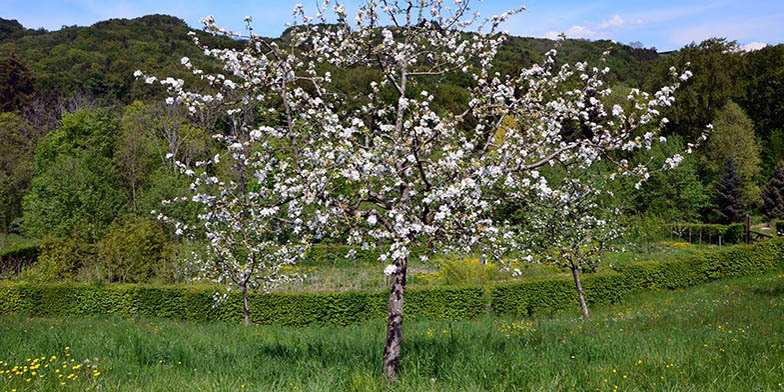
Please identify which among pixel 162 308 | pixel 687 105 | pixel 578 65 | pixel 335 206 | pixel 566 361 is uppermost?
pixel 687 105

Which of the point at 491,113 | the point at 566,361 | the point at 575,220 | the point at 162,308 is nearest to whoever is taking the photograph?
the point at 566,361

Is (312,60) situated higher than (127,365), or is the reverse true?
(312,60)

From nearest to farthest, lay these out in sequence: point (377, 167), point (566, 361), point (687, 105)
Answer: point (377, 167), point (566, 361), point (687, 105)

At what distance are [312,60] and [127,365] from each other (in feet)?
15.4

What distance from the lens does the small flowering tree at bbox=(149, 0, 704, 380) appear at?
5113mm

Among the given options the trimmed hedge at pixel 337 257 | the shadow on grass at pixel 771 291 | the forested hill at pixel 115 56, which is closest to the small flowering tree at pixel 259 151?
the shadow on grass at pixel 771 291

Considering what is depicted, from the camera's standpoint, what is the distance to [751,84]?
51.1 m

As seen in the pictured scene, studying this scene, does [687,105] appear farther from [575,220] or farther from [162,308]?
[162,308]

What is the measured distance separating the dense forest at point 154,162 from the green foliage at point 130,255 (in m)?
0.06

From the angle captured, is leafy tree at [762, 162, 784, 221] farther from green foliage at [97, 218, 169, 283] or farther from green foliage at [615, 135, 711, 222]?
green foliage at [97, 218, 169, 283]

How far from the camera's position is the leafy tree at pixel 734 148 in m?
42.5

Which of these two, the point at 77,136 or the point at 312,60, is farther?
the point at 77,136

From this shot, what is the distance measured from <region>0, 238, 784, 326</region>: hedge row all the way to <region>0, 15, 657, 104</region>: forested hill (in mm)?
29156

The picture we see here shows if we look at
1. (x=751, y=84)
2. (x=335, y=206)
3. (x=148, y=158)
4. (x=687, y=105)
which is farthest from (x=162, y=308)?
(x=751, y=84)
